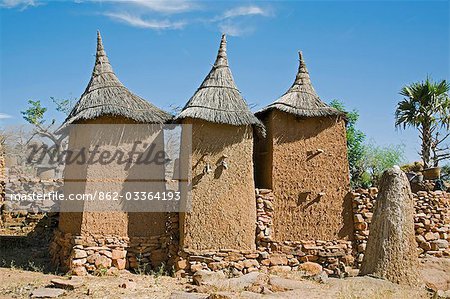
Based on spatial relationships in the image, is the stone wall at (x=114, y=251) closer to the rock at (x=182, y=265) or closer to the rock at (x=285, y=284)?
the rock at (x=182, y=265)

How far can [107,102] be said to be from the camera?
1140cm

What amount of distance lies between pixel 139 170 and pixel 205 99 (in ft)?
7.61

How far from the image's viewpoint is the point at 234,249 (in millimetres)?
11336

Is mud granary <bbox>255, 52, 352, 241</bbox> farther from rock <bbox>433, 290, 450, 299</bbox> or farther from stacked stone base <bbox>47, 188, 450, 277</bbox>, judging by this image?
rock <bbox>433, 290, 450, 299</bbox>

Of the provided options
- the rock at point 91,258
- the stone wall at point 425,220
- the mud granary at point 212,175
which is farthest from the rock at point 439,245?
the rock at point 91,258

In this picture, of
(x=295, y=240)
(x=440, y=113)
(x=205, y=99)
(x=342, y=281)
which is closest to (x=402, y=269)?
(x=342, y=281)

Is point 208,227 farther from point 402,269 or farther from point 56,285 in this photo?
point 402,269

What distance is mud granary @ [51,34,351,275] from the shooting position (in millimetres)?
11188

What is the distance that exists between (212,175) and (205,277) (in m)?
2.43

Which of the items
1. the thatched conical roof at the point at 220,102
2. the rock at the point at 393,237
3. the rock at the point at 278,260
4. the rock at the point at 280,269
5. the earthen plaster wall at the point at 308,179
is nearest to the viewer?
the rock at the point at 393,237

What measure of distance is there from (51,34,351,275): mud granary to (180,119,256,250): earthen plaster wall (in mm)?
23

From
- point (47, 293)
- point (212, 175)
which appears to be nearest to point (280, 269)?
point (212, 175)

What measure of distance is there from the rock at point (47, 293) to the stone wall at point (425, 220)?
707cm

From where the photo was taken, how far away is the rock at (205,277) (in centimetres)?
980
